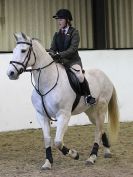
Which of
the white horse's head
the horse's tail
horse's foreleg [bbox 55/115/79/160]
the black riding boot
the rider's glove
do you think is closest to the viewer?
the white horse's head

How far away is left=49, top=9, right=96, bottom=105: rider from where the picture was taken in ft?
21.1

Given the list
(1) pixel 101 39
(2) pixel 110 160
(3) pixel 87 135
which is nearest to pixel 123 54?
(1) pixel 101 39

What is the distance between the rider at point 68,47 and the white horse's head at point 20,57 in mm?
446

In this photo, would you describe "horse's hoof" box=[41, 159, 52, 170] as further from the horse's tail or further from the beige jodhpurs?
the horse's tail

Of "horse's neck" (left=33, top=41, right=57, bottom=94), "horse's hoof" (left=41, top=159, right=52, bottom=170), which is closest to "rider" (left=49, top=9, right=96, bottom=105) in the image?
"horse's neck" (left=33, top=41, right=57, bottom=94)

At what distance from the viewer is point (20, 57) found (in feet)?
19.5

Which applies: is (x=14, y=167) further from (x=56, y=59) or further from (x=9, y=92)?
(x=9, y=92)

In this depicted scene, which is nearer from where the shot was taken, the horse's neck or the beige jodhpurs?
the horse's neck

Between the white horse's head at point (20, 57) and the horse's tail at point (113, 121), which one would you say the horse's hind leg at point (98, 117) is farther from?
the white horse's head at point (20, 57)

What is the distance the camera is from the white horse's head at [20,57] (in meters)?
5.88

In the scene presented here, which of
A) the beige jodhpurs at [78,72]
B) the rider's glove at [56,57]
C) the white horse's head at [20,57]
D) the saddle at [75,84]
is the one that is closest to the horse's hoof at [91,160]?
the saddle at [75,84]

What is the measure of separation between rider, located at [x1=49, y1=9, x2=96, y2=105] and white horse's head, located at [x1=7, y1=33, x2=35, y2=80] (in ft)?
1.46

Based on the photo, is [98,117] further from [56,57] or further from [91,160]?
[56,57]

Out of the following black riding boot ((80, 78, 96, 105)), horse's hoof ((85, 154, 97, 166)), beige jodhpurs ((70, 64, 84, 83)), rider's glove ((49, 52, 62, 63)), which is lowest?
horse's hoof ((85, 154, 97, 166))
